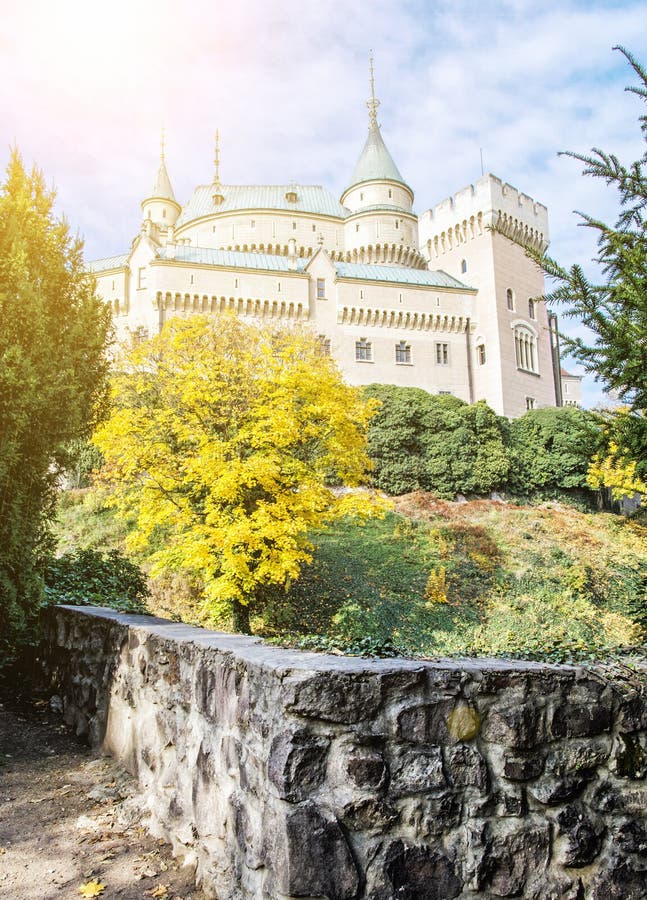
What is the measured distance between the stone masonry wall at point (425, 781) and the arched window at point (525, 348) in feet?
155

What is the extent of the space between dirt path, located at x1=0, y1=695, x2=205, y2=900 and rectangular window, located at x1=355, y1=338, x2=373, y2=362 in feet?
130

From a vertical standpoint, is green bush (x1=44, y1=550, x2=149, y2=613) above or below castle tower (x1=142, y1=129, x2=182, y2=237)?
below

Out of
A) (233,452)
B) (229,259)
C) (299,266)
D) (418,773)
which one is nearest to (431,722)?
(418,773)

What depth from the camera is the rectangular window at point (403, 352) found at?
44.7 metres

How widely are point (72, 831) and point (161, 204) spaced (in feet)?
186

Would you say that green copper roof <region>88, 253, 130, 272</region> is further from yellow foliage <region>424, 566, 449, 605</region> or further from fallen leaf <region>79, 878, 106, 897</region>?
fallen leaf <region>79, 878, 106, 897</region>

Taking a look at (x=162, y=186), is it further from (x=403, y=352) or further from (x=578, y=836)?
(x=578, y=836)

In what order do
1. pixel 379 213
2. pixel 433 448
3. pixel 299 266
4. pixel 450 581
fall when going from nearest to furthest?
pixel 450 581
pixel 433 448
pixel 299 266
pixel 379 213

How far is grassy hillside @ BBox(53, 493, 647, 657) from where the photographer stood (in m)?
14.7

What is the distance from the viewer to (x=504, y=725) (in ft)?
7.92

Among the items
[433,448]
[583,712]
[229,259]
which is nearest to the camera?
[583,712]

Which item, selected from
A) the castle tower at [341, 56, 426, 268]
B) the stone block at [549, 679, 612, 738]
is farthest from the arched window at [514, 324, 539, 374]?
the stone block at [549, 679, 612, 738]

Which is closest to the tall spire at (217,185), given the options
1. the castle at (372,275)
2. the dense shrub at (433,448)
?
the castle at (372,275)

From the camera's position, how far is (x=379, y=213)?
50.8 metres
